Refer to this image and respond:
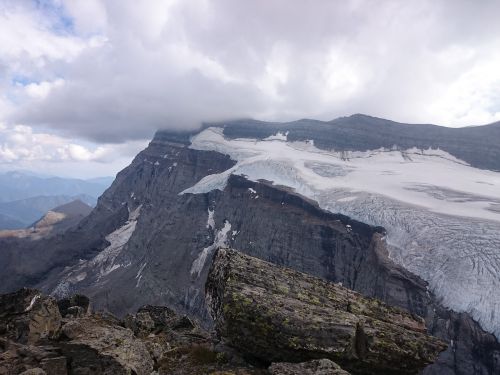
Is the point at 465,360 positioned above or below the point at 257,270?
below

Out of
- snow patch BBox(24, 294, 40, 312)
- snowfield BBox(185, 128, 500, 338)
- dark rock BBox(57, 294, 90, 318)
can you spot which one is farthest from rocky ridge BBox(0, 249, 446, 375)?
snowfield BBox(185, 128, 500, 338)

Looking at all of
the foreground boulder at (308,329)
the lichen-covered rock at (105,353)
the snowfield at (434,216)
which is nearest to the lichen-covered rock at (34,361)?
the lichen-covered rock at (105,353)

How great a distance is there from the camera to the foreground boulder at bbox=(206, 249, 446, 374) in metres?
13.2

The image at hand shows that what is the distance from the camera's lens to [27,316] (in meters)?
19.2

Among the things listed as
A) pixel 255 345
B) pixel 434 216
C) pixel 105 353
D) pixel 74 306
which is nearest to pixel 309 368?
pixel 255 345

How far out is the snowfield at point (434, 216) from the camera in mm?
84694

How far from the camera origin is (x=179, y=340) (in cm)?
2025

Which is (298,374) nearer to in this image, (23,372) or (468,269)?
(23,372)

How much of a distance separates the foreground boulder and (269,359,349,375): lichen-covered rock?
0.93m

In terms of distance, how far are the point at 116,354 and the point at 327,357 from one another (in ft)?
23.7

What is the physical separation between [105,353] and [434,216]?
110 meters

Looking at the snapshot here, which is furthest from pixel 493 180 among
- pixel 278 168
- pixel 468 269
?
pixel 468 269

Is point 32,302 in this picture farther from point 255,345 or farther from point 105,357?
point 255,345

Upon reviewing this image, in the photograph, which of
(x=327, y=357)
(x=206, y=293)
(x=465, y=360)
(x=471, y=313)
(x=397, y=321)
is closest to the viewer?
(x=327, y=357)
